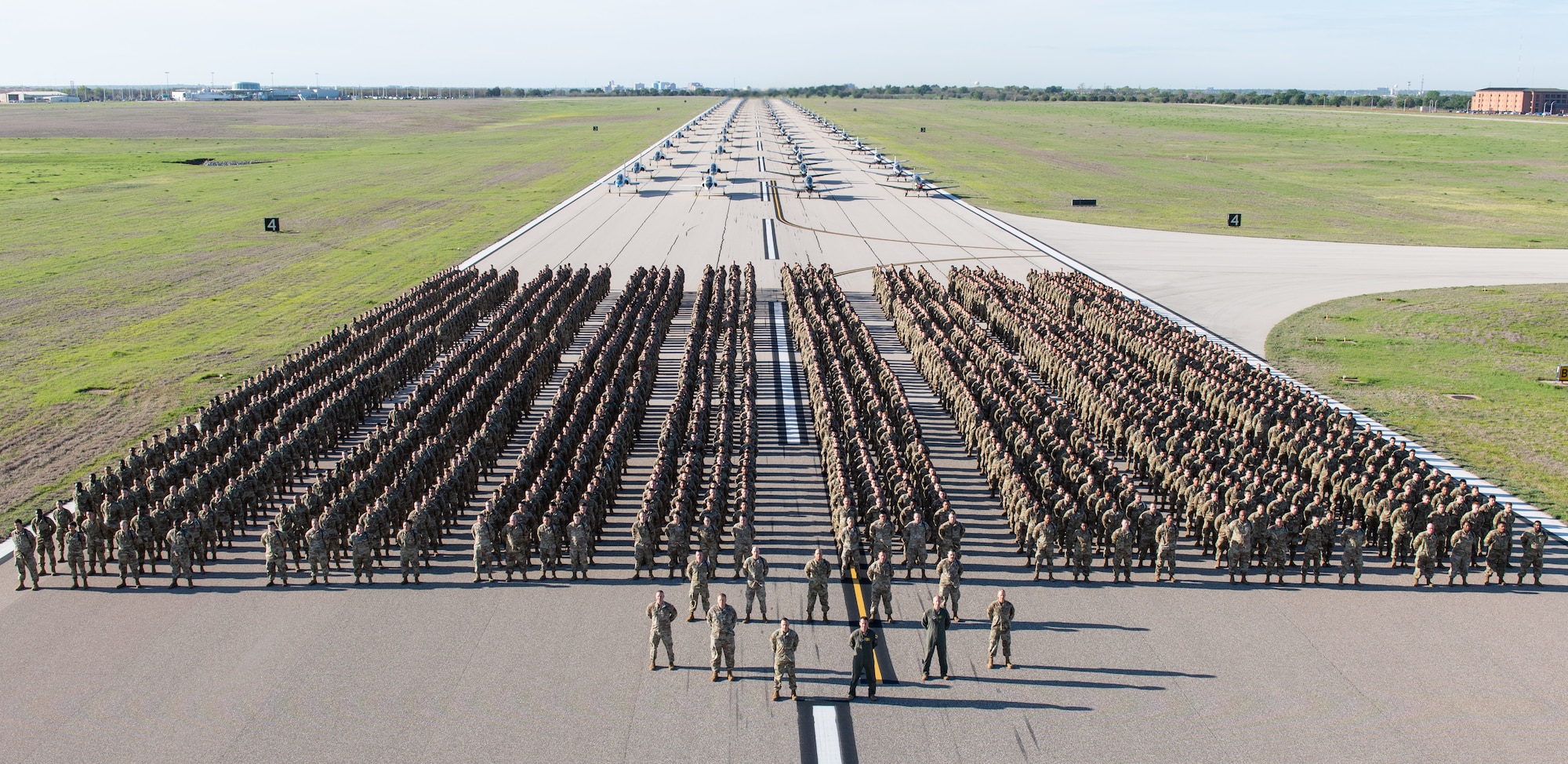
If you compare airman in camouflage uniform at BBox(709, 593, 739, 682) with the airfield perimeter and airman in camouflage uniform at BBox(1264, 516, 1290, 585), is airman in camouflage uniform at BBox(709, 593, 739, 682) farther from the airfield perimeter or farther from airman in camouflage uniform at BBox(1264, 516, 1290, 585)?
airman in camouflage uniform at BBox(1264, 516, 1290, 585)

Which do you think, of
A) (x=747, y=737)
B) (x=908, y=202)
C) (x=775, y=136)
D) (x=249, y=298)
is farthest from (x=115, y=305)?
(x=775, y=136)

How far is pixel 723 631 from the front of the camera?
12.4m

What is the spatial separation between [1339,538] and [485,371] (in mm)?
17459

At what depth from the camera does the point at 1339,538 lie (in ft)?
55.4

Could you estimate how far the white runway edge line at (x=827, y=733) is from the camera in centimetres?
1095

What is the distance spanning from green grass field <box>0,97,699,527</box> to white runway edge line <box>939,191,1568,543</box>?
2489 centimetres

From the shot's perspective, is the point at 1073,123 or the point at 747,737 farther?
the point at 1073,123

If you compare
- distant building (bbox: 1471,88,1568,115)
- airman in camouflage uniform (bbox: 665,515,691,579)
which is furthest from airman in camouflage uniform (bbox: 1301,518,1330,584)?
distant building (bbox: 1471,88,1568,115)

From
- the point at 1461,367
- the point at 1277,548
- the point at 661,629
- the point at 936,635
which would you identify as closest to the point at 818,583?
the point at 936,635

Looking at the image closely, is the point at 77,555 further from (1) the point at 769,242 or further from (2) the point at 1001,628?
(1) the point at 769,242

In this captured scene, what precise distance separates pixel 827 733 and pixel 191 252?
4518cm

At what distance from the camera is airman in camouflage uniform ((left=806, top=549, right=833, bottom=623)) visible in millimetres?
13727

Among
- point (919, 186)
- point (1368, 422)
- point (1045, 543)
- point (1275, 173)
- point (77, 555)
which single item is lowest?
point (1368, 422)

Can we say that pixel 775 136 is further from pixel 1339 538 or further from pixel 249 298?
pixel 1339 538
